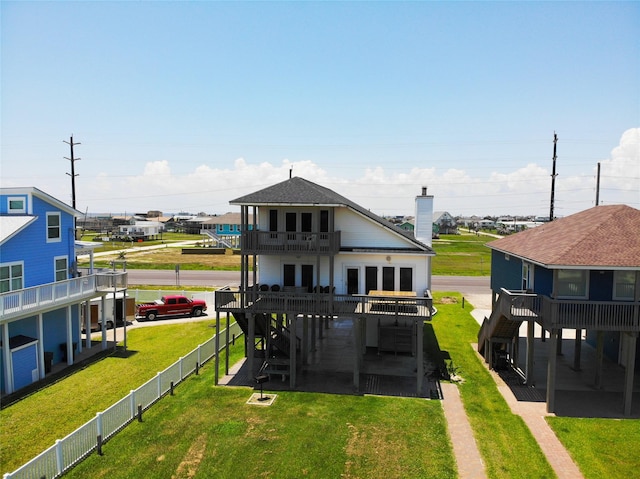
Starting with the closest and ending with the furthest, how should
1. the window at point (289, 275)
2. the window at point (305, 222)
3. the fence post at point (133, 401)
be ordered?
1. the fence post at point (133, 401)
2. the window at point (305, 222)
3. the window at point (289, 275)

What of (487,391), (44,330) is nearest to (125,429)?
(44,330)

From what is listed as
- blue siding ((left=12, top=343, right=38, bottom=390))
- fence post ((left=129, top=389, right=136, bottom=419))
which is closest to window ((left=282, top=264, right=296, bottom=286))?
fence post ((left=129, top=389, right=136, bottom=419))

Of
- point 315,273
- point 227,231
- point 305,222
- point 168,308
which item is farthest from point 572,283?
point 227,231

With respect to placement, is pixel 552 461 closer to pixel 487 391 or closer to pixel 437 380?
pixel 487 391

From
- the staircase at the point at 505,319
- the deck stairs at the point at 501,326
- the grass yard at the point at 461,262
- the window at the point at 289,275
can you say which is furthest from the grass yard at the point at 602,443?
the grass yard at the point at 461,262

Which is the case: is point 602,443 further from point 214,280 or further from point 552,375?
point 214,280

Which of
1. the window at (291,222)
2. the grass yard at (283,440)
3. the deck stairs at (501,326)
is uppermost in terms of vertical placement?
the window at (291,222)

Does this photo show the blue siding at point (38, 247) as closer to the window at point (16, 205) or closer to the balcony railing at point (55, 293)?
the window at point (16, 205)
